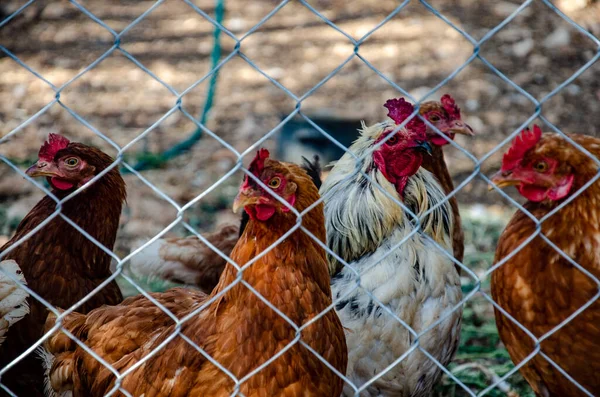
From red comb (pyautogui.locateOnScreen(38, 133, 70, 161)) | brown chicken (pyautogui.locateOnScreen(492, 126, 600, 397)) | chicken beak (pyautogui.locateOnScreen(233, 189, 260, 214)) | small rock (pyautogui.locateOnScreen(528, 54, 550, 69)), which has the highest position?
red comb (pyautogui.locateOnScreen(38, 133, 70, 161))

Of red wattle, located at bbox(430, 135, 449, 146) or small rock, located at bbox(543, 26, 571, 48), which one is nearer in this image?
red wattle, located at bbox(430, 135, 449, 146)

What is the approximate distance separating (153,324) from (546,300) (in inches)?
54.4

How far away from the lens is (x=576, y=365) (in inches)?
90.6

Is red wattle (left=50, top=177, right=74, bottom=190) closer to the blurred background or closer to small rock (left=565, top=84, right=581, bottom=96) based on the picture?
the blurred background

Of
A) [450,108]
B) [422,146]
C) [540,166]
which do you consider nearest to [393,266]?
[422,146]

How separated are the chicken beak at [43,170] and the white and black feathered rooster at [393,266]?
3.74 ft

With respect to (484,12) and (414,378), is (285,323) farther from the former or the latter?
(484,12)

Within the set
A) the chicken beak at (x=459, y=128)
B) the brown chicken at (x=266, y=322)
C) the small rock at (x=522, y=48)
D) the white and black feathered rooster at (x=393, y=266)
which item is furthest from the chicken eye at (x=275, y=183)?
the small rock at (x=522, y=48)

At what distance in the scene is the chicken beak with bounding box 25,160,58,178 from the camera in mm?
2740

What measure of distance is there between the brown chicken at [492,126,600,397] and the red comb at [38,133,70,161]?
5.63 feet

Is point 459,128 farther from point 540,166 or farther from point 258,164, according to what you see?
point 258,164

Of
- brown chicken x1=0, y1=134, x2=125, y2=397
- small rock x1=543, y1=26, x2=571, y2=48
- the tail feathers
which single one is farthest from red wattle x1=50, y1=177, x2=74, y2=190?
small rock x1=543, y1=26, x2=571, y2=48

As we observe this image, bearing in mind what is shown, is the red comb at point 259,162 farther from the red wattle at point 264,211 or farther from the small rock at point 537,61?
A: the small rock at point 537,61

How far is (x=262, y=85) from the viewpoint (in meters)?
6.56
